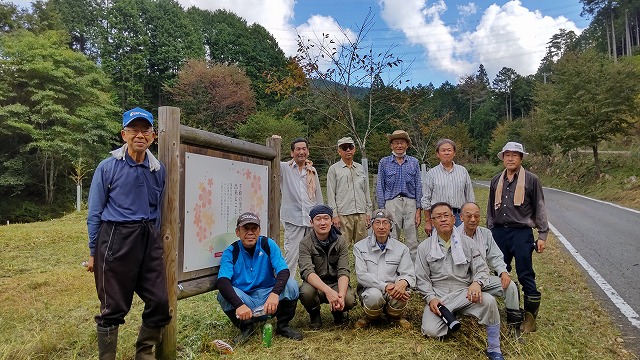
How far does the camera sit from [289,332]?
148 inches

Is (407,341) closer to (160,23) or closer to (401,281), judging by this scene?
(401,281)

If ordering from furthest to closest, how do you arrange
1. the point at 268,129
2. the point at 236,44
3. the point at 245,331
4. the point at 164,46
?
1. the point at 236,44
2. the point at 164,46
3. the point at 268,129
4. the point at 245,331

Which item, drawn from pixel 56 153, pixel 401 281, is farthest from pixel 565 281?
pixel 56 153

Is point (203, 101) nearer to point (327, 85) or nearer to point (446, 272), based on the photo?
point (327, 85)

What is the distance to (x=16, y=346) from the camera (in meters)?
3.49

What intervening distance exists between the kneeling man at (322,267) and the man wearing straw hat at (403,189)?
46.5 inches

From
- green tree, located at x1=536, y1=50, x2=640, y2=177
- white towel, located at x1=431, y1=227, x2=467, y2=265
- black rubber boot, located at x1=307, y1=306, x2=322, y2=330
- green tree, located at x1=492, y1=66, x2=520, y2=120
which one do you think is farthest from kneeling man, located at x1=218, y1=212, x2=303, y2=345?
green tree, located at x1=492, y1=66, x2=520, y2=120

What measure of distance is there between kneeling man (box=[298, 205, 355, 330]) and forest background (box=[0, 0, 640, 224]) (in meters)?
4.03

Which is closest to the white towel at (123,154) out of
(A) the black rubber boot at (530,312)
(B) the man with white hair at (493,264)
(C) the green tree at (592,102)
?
(B) the man with white hair at (493,264)

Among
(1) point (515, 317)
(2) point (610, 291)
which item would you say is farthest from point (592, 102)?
(1) point (515, 317)

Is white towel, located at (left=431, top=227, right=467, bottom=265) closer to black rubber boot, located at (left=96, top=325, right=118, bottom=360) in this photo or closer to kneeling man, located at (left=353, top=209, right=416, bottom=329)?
kneeling man, located at (left=353, top=209, right=416, bottom=329)

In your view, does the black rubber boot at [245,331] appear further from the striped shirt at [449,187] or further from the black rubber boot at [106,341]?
the striped shirt at [449,187]

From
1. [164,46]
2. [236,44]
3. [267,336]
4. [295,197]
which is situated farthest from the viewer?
[236,44]

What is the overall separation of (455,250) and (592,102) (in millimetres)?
20965
